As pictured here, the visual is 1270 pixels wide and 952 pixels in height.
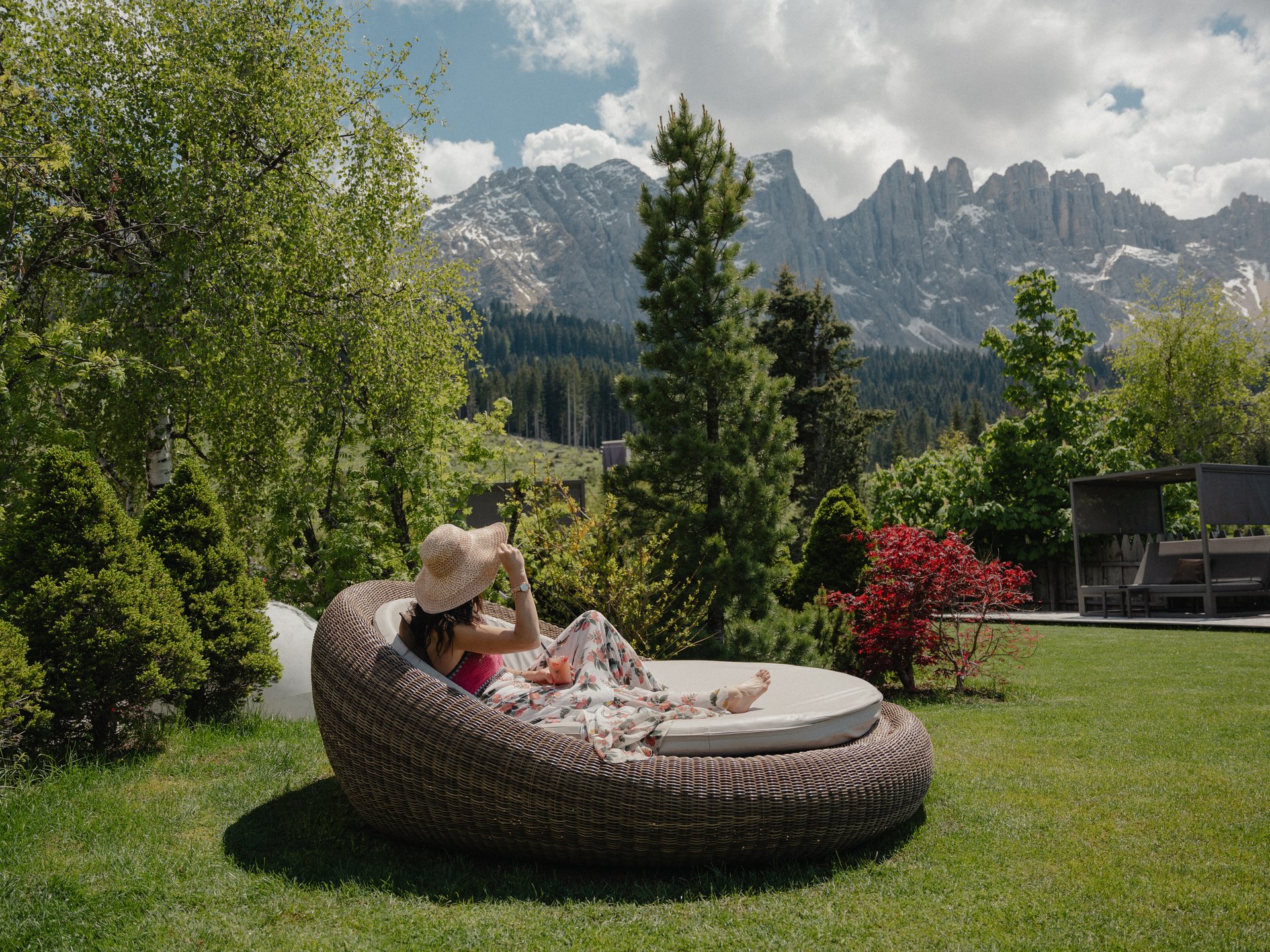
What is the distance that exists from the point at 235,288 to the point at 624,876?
785cm

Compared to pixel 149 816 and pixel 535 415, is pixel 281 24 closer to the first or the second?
pixel 149 816

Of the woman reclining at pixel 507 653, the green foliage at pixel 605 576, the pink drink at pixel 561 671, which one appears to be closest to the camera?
the woman reclining at pixel 507 653

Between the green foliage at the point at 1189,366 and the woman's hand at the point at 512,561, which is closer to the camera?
the woman's hand at the point at 512,561

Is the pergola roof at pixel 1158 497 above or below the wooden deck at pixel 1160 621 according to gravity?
above

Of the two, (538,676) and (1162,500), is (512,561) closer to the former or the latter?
(538,676)

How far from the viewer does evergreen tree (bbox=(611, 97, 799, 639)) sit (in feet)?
28.8

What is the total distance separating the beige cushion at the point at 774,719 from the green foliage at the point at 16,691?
1640mm

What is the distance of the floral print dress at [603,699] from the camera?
10.7ft

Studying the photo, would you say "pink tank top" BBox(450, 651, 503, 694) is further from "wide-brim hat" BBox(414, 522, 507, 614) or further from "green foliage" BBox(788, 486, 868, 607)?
"green foliage" BBox(788, 486, 868, 607)

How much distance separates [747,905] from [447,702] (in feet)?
4.36

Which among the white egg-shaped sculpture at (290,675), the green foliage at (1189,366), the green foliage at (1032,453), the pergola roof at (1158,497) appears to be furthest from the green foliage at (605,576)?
the green foliage at (1189,366)

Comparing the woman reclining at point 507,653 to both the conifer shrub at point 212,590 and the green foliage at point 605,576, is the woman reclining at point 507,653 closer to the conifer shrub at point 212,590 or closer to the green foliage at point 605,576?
the conifer shrub at point 212,590

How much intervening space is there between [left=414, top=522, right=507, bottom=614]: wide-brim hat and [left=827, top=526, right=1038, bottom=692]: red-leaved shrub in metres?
4.75

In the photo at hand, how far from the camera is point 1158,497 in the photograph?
16.1m
